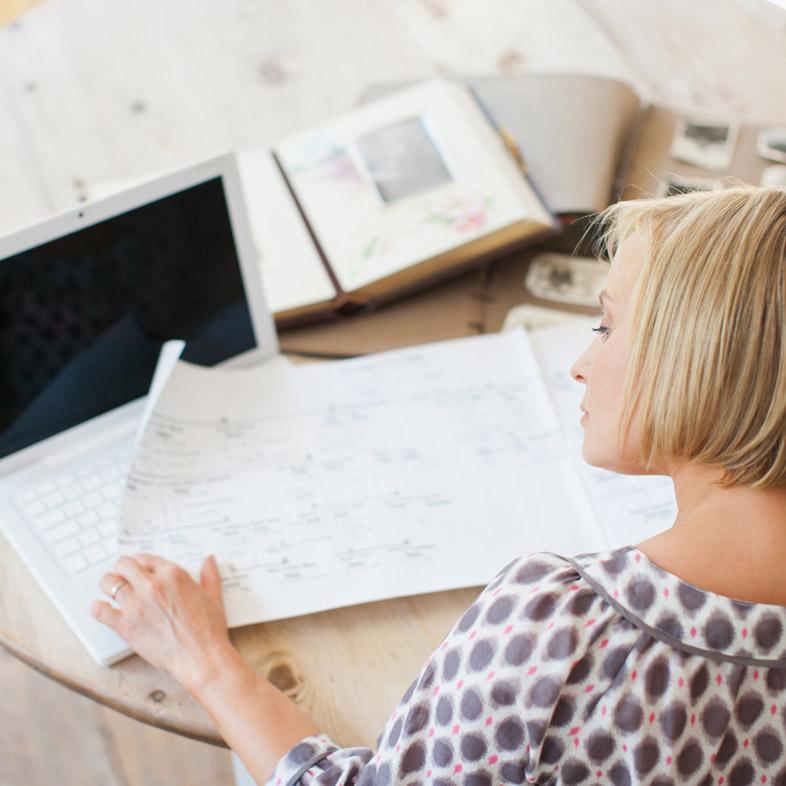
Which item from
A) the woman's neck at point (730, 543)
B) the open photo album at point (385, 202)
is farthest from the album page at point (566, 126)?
the woman's neck at point (730, 543)

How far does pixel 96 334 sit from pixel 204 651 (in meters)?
0.30

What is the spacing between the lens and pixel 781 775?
599mm

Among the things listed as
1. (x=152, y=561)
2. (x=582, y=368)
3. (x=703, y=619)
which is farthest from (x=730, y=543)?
(x=152, y=561)

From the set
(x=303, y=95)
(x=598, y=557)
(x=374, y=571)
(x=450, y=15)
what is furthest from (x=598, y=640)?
(x=450, y=15)

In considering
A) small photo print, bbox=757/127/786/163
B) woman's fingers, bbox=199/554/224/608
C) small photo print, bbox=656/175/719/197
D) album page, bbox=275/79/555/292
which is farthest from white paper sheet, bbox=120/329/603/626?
small photo print, bbox=757/127/786/163

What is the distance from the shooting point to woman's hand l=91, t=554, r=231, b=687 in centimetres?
74

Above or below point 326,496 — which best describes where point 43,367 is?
above

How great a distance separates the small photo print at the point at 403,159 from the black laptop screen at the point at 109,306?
25cm

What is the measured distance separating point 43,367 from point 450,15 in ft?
2.64

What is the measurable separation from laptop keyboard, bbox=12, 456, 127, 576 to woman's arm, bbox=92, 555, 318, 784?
0.04 m

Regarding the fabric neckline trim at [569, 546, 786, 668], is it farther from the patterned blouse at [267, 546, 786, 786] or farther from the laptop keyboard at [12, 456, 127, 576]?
the laptop keyboard at [12, 456, 127, 576]

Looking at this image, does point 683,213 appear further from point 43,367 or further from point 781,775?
point 43,367

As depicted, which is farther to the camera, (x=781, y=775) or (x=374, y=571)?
(x=374, y=571)

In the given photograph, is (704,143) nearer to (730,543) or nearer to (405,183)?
(405,183)
